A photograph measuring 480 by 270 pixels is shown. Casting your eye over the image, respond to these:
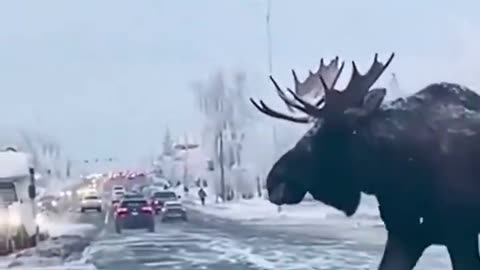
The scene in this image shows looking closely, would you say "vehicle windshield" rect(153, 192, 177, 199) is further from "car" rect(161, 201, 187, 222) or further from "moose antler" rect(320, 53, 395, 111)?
"moose antler" rect(320, 53, 395, 111)

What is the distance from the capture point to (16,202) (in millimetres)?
35688

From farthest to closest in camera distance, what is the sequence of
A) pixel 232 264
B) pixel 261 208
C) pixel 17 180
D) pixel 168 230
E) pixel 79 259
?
pixel 261 208 → pixel 168 230 → pixel 17 180 → pixel 79 259 → pixel 232 264

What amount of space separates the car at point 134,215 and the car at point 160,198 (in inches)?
399

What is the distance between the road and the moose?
→ 15.3 meters

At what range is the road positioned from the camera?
26469mm

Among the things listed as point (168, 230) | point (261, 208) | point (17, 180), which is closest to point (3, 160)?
point (17, 180)

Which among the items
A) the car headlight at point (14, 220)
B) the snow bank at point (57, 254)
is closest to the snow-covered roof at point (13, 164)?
the car headlight at point (14, 220)

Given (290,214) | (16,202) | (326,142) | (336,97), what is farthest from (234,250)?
(290,214)

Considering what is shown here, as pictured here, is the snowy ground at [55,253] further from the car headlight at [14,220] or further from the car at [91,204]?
the car at [91,204]

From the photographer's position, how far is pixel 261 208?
238 ft

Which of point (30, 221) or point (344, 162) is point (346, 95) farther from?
point (30, 221)

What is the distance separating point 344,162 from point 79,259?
69.1ft

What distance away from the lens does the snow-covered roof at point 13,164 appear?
1415 inches

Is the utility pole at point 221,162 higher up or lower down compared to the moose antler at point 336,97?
higher up
